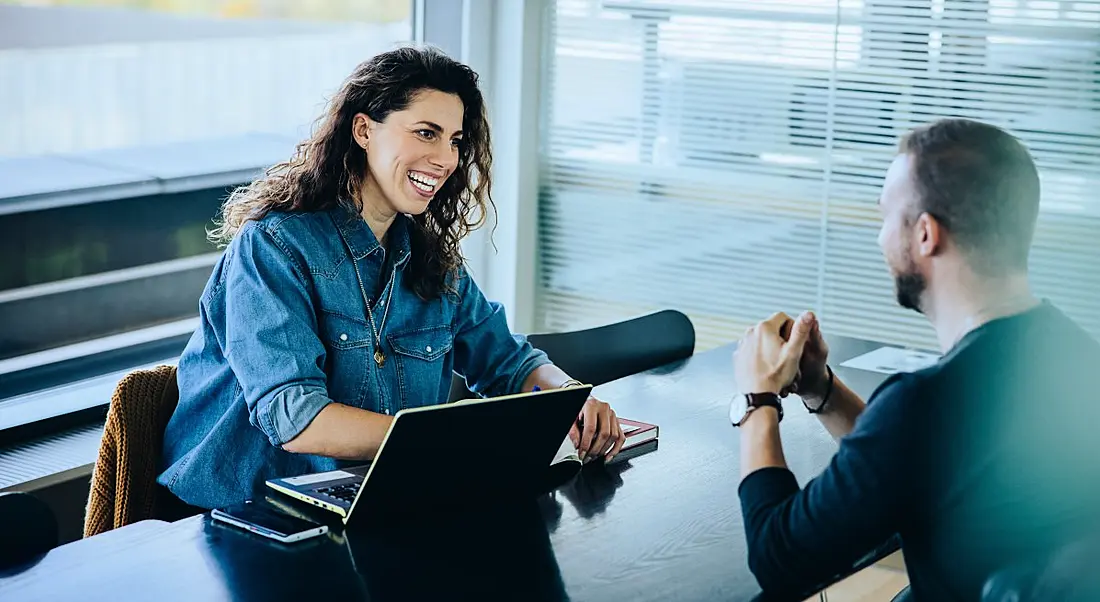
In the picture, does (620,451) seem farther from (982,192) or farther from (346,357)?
(982,192)

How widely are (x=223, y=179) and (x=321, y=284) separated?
1831 mm

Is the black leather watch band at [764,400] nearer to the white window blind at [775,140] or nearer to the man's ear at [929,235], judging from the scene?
the man's ear at [929,235]

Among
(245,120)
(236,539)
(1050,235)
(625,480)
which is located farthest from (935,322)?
(245,120)

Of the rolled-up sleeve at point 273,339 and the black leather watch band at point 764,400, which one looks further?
the rolled-up sleeve at point 273,339

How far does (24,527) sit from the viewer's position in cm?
172

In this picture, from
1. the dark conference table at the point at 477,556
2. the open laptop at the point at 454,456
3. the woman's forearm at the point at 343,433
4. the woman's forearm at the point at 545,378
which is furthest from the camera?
the woman's forearm at the point at 545,378

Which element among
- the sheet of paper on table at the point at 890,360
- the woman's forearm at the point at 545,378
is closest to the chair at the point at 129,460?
the woman's forearm at the point at 545,378

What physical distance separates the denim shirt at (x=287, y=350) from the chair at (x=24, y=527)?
41 cm

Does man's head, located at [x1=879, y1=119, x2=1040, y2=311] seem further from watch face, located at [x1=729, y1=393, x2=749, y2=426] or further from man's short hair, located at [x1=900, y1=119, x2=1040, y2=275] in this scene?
watch face, located at [x1=729, y1=393, x2=749, y2=426]

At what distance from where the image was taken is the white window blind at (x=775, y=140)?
374cm

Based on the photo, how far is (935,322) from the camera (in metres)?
1.57

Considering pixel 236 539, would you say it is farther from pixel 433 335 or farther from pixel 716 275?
pixel 716 275

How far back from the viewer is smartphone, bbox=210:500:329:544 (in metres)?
1.73

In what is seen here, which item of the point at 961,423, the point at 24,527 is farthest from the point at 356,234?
the point at 961,423
